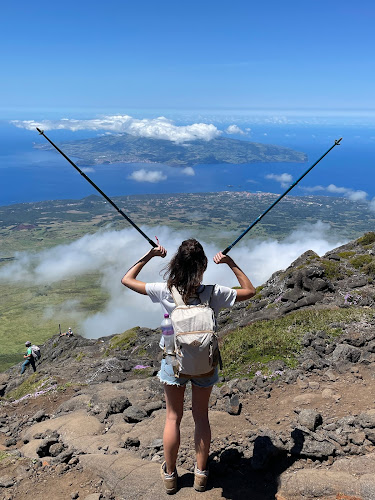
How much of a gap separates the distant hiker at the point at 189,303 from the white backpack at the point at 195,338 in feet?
0.21

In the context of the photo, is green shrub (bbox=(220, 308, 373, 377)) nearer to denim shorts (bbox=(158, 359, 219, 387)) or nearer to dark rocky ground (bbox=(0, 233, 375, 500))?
dark rocky ground (bbox=(0, 233, 375, 500))

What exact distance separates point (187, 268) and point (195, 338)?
1012 mm

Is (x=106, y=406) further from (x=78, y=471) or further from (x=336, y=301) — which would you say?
(x=336, y=301)

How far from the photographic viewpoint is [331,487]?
20.0ft

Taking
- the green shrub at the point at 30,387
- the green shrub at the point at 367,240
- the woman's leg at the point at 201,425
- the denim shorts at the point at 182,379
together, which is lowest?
the green shrub at the point at 30,387

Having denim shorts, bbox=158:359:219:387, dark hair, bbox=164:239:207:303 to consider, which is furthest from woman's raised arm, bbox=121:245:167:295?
denim shorts, bbox=158:359:219:387

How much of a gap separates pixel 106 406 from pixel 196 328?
7958 mm

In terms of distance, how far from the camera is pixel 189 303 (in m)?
5.86

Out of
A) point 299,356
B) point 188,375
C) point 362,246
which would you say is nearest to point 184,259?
point 188,375

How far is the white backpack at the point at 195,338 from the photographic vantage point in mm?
5582

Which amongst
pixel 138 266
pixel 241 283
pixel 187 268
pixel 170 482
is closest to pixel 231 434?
pixel 170 482

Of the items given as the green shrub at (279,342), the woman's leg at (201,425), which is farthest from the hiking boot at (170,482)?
the green shrub at (279,342)

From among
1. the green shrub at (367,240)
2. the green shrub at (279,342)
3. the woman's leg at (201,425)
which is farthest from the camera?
the green shrub at (367,240)

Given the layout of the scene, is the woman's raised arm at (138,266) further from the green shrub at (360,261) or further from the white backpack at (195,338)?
the green shrub at (360,261)
